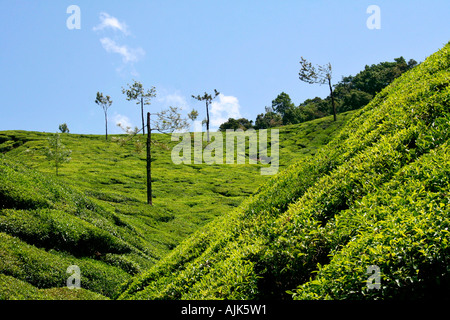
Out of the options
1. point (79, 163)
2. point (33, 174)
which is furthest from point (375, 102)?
point (79, 163)

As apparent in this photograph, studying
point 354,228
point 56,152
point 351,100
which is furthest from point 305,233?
point 351,100

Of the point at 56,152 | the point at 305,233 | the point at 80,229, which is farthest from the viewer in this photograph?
the point at 56,152

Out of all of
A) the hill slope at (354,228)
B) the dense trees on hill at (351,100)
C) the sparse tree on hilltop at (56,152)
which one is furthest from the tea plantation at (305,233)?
the dense trees on hill at (351,100)

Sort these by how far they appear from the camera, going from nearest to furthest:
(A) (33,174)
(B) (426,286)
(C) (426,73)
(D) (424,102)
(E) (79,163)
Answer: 1. (B) (426,286)
2. (D) (424,102)
3. (C) (426,73)
4. (A) (33,174)
5. (E) (79,163)

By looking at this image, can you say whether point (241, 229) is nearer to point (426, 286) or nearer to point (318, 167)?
point (318, 167)

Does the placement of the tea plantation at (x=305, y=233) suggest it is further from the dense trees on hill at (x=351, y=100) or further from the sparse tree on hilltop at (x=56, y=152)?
the dense trees on hill at (x=351, y=100)

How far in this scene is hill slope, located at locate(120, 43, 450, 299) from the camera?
541 cm

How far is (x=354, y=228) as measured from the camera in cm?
688

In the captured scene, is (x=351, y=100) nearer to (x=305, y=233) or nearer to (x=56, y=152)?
(x=56, y=152)

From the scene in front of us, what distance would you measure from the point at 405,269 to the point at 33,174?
21.4 meters

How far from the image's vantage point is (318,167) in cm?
1159

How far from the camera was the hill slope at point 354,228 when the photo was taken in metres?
5.41

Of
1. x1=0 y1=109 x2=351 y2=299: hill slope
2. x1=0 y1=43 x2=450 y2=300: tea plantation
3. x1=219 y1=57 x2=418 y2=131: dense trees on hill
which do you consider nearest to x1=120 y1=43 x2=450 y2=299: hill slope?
x1=0 y1=43 x2=450 y2=300: tea plantation

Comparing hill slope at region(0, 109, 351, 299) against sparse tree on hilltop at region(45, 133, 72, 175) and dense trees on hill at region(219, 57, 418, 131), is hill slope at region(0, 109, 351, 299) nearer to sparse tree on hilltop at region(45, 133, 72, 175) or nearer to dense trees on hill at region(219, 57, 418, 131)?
sparse tree on hilltop at region(45, 133, 72, 175)
